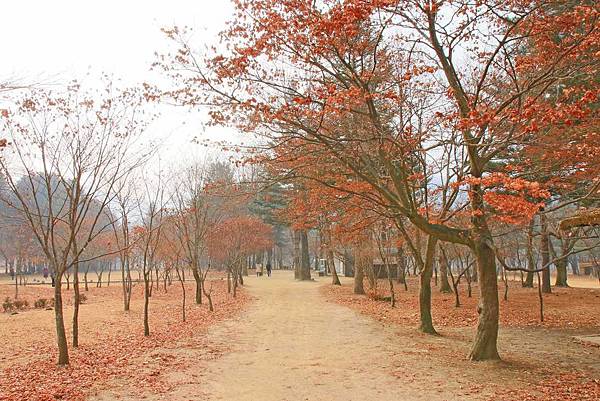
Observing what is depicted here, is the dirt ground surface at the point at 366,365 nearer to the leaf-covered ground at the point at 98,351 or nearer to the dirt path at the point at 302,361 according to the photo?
the dirt path at the point at 302,361

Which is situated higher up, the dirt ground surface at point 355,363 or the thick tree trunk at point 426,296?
the thick tree trunk at point 426,296

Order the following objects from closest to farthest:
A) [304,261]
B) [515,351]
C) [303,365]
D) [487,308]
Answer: [487,308] → [303,365] → [515,351] → [304,261]

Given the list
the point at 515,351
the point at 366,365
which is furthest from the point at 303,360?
the point at 515,351

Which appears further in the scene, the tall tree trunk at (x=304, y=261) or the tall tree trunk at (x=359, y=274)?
the tall tree trunk at (x=304, y=261)

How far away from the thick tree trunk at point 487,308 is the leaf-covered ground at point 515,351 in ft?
0.87

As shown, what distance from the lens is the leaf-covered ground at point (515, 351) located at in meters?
6.60

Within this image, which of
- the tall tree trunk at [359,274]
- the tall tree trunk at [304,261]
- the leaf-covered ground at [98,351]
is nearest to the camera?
the leaf-covered ground at [98,351]

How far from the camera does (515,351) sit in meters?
9.06

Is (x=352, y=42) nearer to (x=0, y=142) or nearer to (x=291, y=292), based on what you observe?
(x=0, y=142)

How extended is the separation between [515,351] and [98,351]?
821 cm

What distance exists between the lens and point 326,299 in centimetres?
2098

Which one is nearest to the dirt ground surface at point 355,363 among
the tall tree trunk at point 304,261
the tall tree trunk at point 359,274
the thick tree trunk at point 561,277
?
the tall tree trunk at point 359,274

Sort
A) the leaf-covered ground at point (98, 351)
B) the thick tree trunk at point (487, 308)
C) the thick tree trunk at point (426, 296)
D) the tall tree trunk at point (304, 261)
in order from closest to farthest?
the leaf-covered ground at point (98, 351) → the thick tree trunk at point (487, 308) → the thick tree trunk at point (426, 296) → the tall tree trunk at point (304, 261)

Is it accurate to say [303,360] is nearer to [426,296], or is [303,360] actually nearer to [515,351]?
[515,351]
